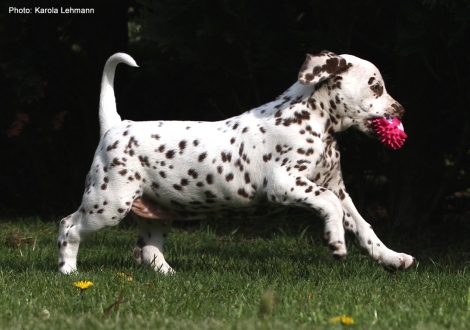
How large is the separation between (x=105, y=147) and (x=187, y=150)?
1.83 feet

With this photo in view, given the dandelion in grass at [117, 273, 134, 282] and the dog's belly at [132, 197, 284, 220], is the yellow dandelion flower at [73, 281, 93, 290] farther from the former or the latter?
the dog's belly at [132, 197, 284, 220]

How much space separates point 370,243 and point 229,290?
1.03 meters

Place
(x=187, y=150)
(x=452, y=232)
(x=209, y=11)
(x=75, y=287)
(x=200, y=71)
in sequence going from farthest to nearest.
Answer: (x=200, y=71), (x=452, y=232), (x=209, y=11), (x=187, y=150), (x=75, y=287)

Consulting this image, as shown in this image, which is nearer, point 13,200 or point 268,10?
point 268,10

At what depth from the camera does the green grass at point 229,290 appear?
140 inches

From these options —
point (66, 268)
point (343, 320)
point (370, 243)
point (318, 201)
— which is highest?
point (318, 201)

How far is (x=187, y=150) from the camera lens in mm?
5121

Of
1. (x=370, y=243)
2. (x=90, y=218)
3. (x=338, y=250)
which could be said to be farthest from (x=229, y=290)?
(x=90, y=218)

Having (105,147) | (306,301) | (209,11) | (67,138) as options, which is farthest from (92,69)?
(306,301)

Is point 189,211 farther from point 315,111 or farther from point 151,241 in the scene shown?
point 315,111

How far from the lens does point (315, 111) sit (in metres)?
5.02

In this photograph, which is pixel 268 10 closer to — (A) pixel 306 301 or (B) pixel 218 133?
(B) pixel 218 133

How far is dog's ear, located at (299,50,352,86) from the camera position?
4914 mm

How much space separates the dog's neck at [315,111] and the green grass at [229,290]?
3.06ft
